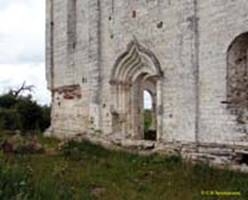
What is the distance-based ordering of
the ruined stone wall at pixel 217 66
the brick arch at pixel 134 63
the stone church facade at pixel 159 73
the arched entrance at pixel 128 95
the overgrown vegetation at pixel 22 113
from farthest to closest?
the overgrown vegetation at pixel 22 113, the arched entrance at pixel 128 95, the brick arch at pixel 134 63, the stone church facade at pixel 159 73, the ruined stone wall at pixel 217 66

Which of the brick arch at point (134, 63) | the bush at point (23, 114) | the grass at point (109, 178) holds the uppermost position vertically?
the brick arch at point (134, 63)

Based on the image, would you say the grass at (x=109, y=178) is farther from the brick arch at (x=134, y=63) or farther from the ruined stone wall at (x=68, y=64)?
the ruined stone wall at (x=68, y=64)

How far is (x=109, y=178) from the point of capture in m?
10.4

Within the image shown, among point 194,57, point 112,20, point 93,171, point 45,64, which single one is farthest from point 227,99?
point 45,64

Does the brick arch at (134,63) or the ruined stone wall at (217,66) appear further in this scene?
the brick arch at (134,63)

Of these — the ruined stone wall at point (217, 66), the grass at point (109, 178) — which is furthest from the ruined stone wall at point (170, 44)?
the grass at point (109, 178)

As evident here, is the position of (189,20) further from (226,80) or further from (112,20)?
(112,20)

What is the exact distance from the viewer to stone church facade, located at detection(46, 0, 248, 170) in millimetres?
11305

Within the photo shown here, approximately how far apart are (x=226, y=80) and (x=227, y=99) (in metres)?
0.41

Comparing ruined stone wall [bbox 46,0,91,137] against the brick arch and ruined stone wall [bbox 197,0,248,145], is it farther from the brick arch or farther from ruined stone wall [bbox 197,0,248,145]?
ruined stone wall [bbox 197,0,248,145]

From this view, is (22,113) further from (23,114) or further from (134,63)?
(134,63)

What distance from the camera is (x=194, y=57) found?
1211 cm

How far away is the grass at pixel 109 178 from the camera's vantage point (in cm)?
728

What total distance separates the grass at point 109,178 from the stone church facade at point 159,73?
845 mm
